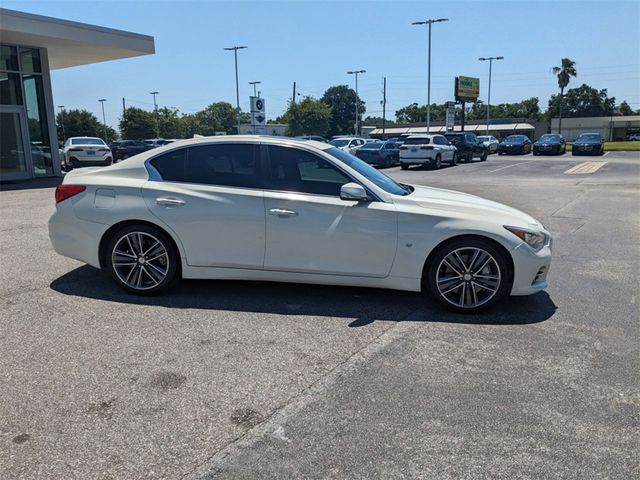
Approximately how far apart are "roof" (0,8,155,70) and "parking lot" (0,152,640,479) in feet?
43.9

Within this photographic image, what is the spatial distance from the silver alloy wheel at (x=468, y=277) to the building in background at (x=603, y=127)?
104296 millimetres

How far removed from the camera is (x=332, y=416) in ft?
10.3

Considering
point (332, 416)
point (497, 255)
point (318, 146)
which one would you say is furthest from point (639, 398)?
point (318, 146)

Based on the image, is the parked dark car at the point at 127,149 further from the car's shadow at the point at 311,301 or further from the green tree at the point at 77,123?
the green tree at the point at 77,123

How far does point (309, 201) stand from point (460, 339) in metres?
1.84

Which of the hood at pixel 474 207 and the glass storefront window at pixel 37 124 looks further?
the glass storefront window at pixel 37 124

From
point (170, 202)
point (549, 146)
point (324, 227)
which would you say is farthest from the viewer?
point (549, 146)

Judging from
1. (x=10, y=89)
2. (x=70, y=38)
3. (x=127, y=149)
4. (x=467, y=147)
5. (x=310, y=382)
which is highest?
(x=70, y=38)

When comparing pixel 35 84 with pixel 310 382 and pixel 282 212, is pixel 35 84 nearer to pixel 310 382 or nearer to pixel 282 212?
pixel 282 212

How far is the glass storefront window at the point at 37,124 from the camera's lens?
1880cm

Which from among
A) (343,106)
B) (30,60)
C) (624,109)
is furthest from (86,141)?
(624,109)

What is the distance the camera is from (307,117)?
82.0 metres

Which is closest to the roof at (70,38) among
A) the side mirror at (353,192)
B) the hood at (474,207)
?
the side mirror at (353,192)

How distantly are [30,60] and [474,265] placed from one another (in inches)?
764
